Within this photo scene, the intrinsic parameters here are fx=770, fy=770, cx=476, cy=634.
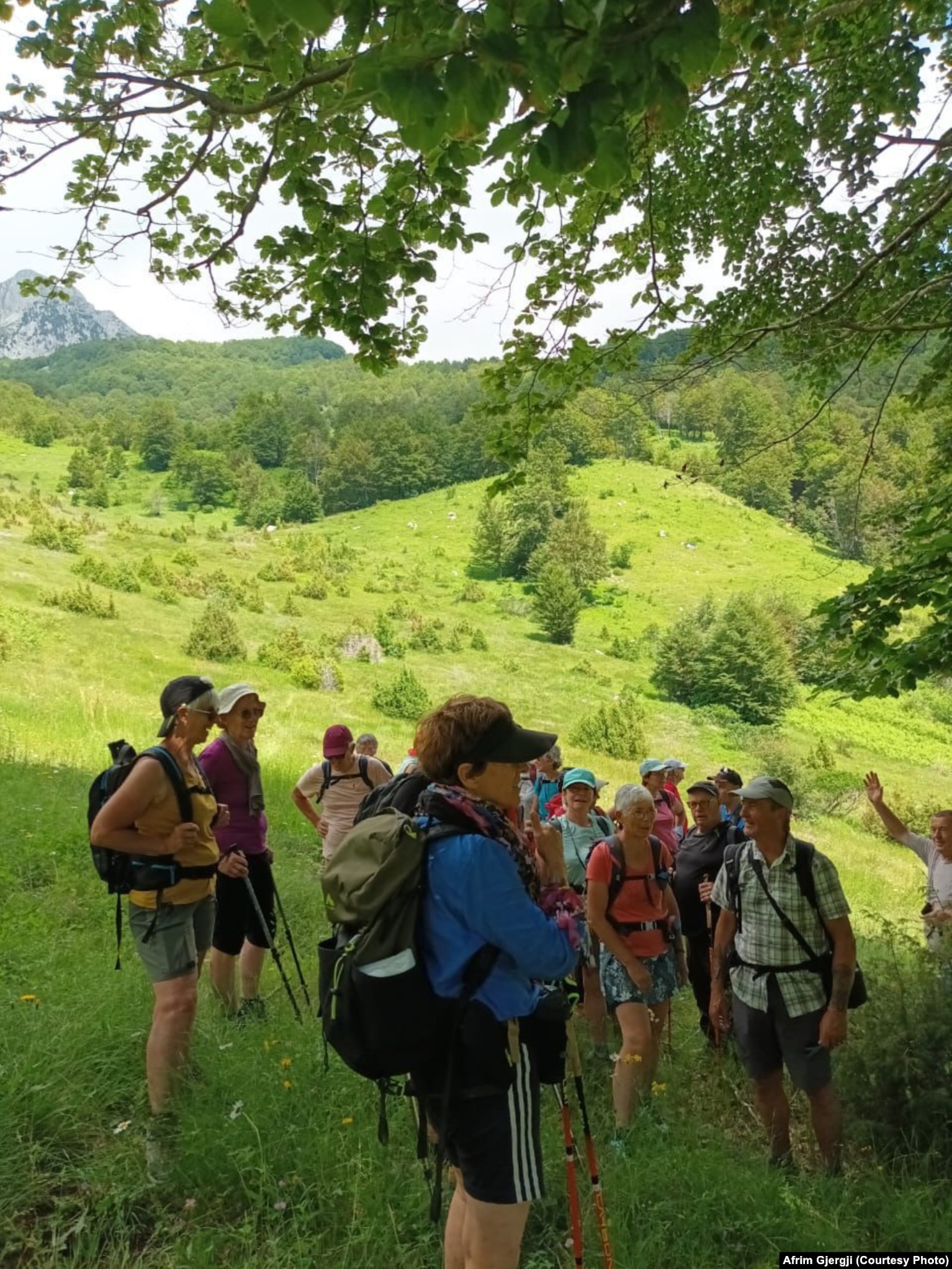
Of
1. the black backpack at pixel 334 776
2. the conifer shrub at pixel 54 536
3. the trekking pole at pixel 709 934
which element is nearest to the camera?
the trekking pole at pixel 709 934

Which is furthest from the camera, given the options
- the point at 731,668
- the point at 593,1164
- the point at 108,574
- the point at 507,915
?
the point at 731,668

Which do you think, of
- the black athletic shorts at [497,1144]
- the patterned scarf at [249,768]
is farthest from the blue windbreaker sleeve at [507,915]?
the patterned scarf at [249,768]

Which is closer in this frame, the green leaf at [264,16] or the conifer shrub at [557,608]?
the green leaf at [264,16]

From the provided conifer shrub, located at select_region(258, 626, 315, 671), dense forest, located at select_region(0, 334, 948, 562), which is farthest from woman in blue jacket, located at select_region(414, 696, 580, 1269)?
conifer shrub, located at select_region(258, 626, 315, 671)

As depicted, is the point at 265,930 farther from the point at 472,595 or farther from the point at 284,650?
the point at 472,595

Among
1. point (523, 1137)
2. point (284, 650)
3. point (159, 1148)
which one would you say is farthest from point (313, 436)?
point (523, 1137)

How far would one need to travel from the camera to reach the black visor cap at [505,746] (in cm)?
221

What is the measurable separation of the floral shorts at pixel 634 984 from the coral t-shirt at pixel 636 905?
89mm

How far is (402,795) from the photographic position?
7.77 feet

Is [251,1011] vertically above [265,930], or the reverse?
[265,930]

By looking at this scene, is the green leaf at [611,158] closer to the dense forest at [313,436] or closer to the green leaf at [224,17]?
the green leaf at [224,17]

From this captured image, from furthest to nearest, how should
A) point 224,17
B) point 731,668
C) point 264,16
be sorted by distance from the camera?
point 731,668, point 224,17, point 264,16

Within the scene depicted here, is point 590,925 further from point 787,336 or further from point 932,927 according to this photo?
point 787,336

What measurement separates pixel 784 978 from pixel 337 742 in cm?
363
